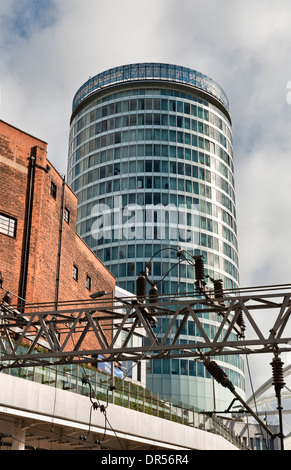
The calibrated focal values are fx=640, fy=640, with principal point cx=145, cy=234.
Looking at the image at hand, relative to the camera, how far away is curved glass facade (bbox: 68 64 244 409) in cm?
9831

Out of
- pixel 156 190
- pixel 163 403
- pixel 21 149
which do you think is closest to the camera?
pixel 163 403

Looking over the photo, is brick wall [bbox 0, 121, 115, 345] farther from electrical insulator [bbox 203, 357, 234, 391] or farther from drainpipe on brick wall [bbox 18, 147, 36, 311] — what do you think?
electrical insulator [bbox 203, 357, 234, 391]

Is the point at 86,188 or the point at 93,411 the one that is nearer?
the point at 93,411

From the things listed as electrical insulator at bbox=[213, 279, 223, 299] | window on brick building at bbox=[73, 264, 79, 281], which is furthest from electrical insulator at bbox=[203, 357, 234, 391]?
window on brick building at bbox=[73, 264, 79, 281]

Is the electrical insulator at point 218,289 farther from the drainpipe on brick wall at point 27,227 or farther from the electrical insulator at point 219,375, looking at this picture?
the drainpipe on brick wall at point 27,227

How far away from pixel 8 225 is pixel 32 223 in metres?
1.61

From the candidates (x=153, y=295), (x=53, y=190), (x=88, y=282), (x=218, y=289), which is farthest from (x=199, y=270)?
(x=88, y=282)

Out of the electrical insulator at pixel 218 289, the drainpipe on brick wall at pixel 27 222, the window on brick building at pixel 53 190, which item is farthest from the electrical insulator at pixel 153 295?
the window on brick building at pixel 53 190

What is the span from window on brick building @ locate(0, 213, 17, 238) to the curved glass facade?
57.9 m

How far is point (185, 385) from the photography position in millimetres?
91188

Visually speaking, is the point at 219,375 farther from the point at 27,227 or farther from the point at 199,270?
the point at 27,227
